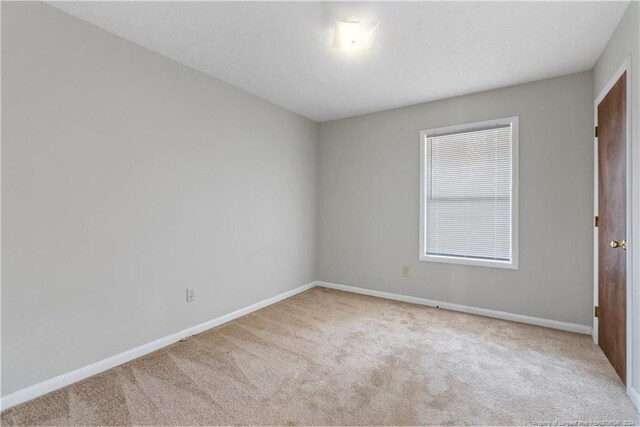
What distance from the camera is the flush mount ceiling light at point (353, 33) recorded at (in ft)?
6.79

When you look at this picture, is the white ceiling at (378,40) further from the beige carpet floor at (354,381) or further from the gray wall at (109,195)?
the beige carpet floor at (354,381)

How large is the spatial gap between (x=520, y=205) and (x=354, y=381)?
2482mm

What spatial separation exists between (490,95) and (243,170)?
2.86 m

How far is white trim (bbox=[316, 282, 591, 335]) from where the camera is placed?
2.93 metres

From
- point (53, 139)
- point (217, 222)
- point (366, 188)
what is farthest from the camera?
point (366, 188)

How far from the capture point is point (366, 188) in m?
4.19

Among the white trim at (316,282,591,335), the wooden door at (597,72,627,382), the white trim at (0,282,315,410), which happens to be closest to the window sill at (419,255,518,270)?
the white trim at (316,282,591,335)

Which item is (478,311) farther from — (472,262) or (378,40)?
(378,40)

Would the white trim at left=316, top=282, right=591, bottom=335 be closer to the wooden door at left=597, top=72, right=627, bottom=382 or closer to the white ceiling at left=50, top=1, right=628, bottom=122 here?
the wooden door at left=597, top=72, right=627, bottom=382

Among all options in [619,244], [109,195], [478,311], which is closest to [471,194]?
[478,311]

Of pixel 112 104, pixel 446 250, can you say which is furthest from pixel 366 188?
pixel 112 104

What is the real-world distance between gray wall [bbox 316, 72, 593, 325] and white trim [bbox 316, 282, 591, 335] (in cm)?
6

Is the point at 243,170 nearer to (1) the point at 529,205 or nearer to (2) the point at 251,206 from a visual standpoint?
(2) the point at 251,206

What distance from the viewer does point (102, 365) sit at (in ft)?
7.27
